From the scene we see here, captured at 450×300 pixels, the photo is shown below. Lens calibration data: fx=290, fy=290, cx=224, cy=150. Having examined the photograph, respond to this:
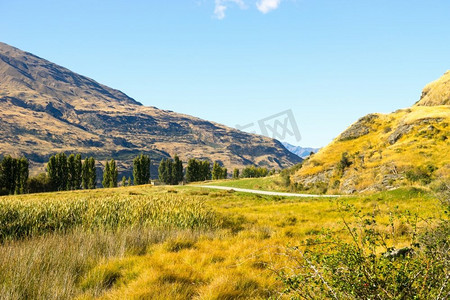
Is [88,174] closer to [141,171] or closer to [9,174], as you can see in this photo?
[141,171]

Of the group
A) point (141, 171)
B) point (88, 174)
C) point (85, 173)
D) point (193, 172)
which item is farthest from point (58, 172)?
point (193, 172)

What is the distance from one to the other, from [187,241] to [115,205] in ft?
18.0

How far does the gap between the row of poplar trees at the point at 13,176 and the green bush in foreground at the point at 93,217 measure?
86.1 m

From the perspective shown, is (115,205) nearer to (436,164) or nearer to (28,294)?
(28,294)

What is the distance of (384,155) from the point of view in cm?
3984

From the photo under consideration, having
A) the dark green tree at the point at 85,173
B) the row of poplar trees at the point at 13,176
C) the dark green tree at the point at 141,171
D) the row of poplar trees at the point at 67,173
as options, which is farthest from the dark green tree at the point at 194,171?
the row of poplar trees at the point at 13,176

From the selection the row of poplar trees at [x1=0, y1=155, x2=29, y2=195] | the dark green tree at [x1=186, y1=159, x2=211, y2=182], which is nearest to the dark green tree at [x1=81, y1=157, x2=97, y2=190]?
the row of poplar trees at [x1=0, y1=155, x2=29, y2=195]

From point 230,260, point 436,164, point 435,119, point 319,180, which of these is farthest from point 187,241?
point 435,119

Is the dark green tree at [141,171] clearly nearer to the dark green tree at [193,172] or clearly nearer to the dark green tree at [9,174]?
the dark green tree at [193,172]

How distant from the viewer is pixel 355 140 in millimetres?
51594

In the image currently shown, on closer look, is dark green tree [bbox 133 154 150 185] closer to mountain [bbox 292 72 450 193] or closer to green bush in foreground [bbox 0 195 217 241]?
mountain [bbox 292 72 450 193]

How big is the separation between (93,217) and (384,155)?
39.3 meters

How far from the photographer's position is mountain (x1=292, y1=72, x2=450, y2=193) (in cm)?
3288

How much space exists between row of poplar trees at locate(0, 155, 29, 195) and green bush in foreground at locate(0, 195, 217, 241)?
86.1 m
